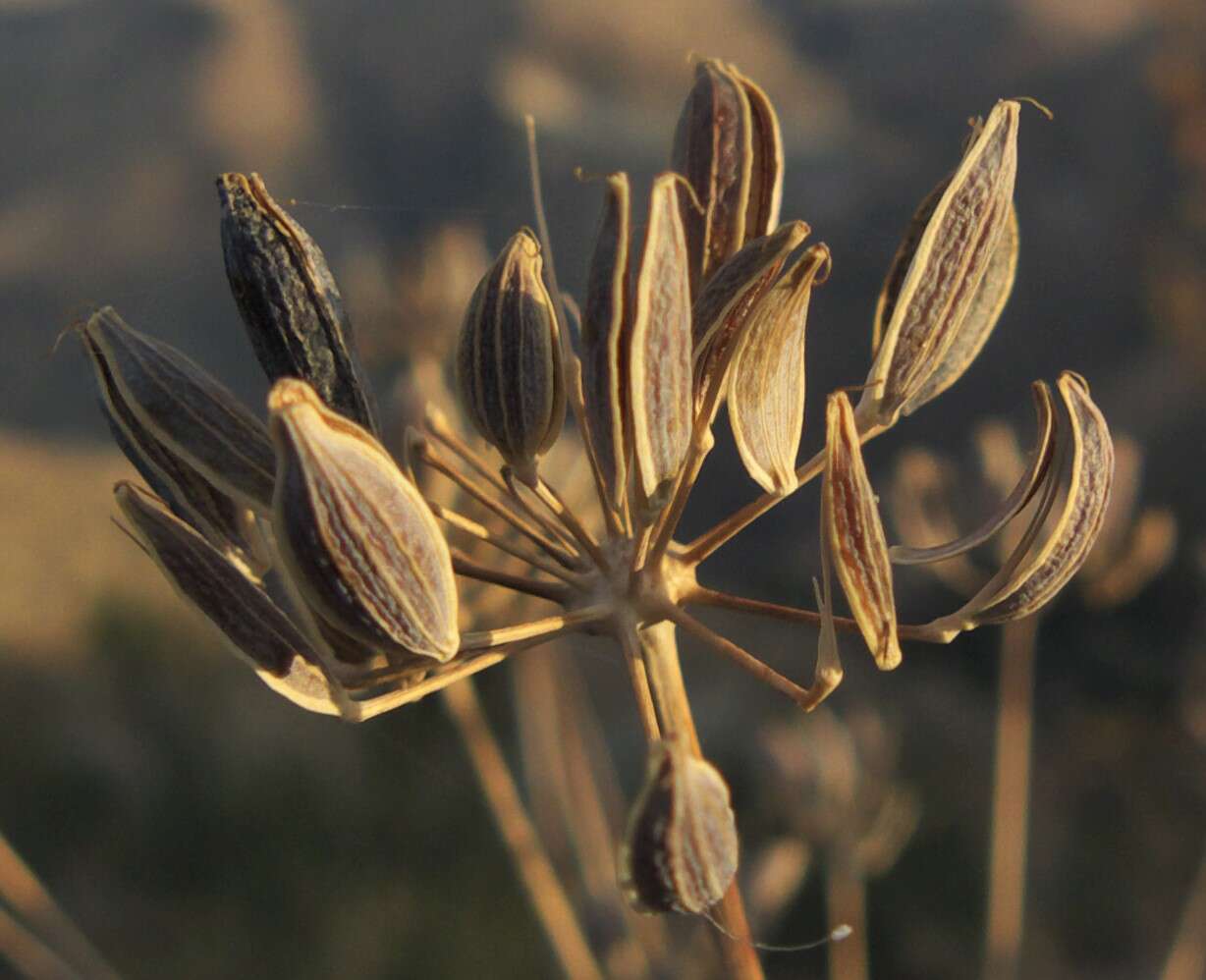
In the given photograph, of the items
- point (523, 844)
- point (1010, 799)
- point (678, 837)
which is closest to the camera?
point (678, 837)

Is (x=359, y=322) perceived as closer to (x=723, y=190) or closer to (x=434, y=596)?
(x=723, y=190)

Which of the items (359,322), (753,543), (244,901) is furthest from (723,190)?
(753,543)

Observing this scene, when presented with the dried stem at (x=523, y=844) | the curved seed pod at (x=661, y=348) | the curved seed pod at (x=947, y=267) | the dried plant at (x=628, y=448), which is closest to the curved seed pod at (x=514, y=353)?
the dried plant at (x=628, y=448)

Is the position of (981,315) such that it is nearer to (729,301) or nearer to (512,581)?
(729,301)

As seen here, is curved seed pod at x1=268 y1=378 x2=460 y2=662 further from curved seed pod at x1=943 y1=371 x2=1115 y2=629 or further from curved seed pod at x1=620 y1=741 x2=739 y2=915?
curved seed pod at x1=943 y1=371 x2=1115 y2=629

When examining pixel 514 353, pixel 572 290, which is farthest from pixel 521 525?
pixel 572 290

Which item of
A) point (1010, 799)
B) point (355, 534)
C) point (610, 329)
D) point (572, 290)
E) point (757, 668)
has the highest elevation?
point (610, 329)

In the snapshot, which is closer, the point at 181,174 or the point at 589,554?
the point at 589,554
